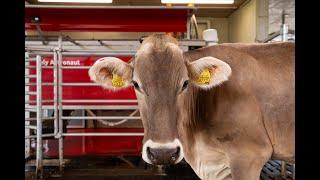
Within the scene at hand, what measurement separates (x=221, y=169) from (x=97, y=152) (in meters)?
2.75

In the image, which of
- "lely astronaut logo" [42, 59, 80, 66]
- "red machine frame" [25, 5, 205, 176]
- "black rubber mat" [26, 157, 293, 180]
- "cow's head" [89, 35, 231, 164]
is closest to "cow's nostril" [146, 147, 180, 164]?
"cow's head" [89, 35, 231, 164]

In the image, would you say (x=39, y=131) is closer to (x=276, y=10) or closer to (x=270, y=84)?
(x=270, y=84)

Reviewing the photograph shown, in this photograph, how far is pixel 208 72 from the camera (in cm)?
231

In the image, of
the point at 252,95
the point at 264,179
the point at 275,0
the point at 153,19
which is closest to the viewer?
the point at 252,95

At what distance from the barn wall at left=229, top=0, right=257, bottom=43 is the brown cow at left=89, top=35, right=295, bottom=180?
9709 millimetres

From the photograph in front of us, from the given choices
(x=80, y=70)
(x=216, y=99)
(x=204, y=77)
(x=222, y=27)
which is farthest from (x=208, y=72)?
(x=222, y=27)

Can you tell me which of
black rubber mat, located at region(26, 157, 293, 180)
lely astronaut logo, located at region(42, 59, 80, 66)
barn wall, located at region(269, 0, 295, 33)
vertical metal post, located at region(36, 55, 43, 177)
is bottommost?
black rubber mat, located at region(26, 157, 293, 180)

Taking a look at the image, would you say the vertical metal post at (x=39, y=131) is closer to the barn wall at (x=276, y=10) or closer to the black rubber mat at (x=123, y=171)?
the black rubber mat at (x=123, y=171)

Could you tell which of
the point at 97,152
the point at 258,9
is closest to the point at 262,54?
the point at 97,152

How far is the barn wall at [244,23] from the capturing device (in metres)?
12.1

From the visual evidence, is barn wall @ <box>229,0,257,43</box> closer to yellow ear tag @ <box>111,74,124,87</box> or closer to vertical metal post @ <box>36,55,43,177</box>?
vertical metal post @ <box>36,55,43,177</box>

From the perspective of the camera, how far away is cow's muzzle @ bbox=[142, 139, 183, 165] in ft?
6.23
